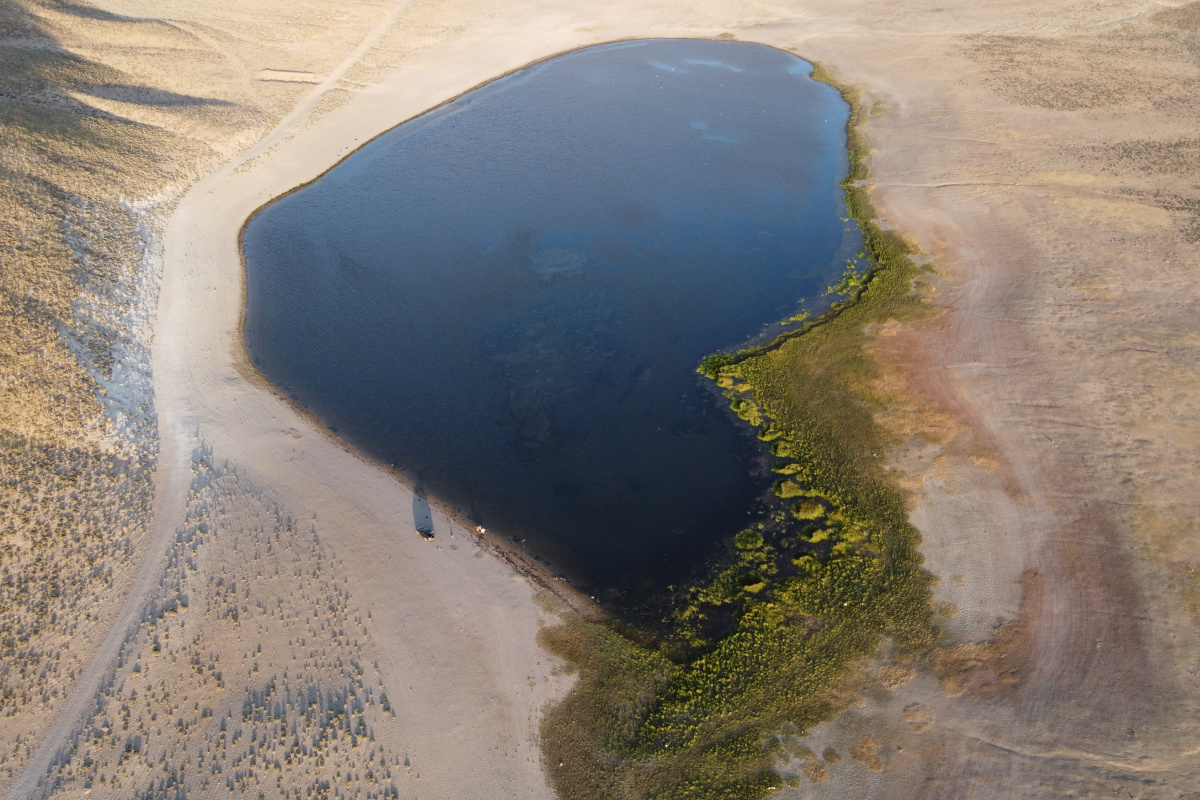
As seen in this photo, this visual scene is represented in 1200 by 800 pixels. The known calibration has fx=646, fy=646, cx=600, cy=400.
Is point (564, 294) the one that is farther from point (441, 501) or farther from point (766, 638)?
point (766, 638)

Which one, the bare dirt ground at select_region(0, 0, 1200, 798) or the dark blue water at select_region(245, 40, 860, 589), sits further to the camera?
the dark blue water at select_region(245, 40, 860, 589)

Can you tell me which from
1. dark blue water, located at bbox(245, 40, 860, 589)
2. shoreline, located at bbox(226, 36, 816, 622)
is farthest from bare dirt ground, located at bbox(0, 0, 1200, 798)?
dark blue water, located at bbox(245, 40, 860, 589)

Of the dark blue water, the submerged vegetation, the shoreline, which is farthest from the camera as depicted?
the dark blue water

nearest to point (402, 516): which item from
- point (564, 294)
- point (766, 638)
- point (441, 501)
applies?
point (441, 501)

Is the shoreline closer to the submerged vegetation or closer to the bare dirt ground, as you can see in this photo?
the bare dirt ground

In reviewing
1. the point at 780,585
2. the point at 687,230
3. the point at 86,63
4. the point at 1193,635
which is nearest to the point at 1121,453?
the point at 1193,635

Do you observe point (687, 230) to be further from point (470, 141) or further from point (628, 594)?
point (628, 594)
